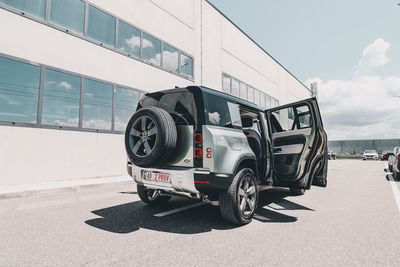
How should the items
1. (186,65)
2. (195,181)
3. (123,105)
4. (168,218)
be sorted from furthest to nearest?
(186,65), (123,105), (168,218), (195,181)

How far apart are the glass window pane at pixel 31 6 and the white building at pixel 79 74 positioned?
0.03 metres

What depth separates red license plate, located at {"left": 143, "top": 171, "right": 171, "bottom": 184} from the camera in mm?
3318

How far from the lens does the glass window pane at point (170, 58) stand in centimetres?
1158

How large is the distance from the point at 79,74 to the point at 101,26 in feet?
7.54

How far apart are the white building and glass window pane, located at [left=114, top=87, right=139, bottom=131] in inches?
1.6

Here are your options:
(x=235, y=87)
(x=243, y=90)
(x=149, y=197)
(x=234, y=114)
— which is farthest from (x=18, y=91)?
(x=243, y=90)

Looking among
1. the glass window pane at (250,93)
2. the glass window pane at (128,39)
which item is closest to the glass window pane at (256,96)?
the glass window pane at (250,93)

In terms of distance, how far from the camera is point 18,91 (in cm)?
657

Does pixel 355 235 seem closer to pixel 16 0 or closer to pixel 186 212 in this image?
pixel 186 212

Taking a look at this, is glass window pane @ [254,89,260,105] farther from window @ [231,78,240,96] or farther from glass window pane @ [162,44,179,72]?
glass window pane @ [162,44,179,72]

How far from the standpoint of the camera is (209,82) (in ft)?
46.9

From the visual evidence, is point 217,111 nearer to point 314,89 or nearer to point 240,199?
point 240,199

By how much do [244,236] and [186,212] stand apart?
138 centimetres

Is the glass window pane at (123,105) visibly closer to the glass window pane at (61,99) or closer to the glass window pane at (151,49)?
the glass window pane at (61,99)
